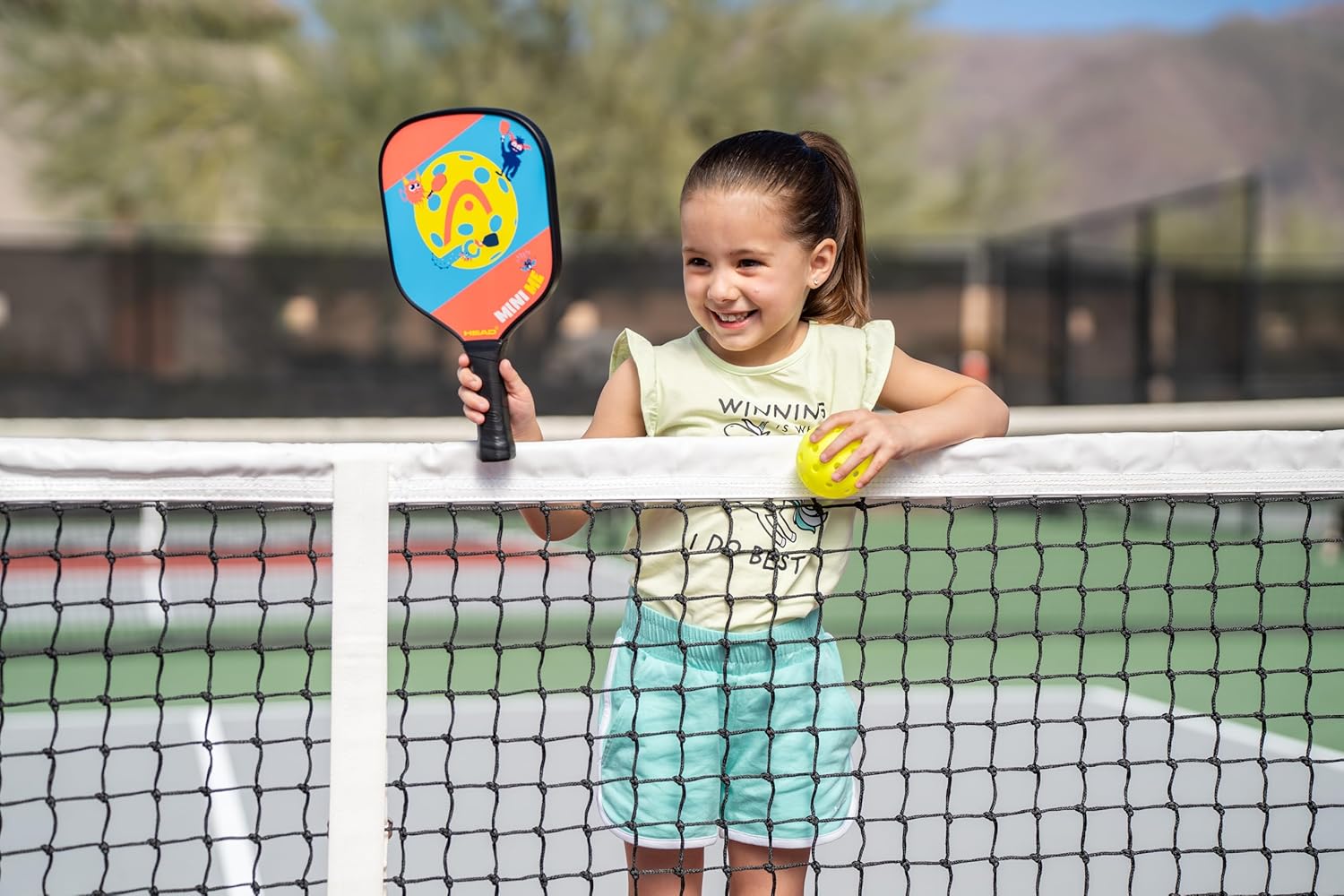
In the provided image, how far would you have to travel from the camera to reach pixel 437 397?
927 cm

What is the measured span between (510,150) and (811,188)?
433 mm

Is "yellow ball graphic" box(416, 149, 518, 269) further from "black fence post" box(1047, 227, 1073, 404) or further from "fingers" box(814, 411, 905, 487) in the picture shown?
"black fence post" box(1047, 227, 1073, 404)

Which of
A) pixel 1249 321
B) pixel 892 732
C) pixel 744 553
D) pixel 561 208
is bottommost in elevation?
pixel 892 732

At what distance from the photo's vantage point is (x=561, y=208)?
55.8 ft

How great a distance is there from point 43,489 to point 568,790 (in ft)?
6.42

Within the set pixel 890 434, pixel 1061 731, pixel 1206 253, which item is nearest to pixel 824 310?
pixel 890 434

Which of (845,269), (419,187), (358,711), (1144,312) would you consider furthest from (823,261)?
(1144,312)

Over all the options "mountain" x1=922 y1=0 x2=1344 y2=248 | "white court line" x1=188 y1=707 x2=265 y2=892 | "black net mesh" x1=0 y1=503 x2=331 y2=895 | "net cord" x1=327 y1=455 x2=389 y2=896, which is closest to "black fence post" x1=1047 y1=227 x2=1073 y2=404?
"black net mesh" x1=0 y1=503 x2=331 y2=895

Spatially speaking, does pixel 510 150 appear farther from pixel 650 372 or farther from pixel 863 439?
pixel 863 439

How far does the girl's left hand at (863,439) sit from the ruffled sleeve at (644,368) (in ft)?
0.95

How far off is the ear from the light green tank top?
9cm

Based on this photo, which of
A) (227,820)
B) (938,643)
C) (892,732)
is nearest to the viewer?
(227,820)

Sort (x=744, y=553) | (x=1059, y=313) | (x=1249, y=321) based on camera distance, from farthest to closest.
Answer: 1. (x=1059, y=313)
2. (x=1249, y=321)
3. (x=744, y=553)

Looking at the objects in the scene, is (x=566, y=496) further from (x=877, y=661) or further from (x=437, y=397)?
(x=437, y=397)
